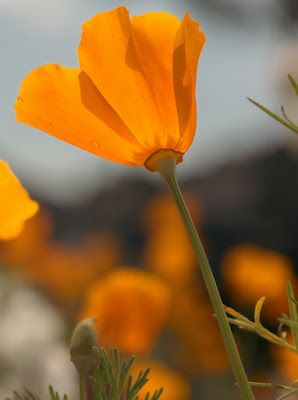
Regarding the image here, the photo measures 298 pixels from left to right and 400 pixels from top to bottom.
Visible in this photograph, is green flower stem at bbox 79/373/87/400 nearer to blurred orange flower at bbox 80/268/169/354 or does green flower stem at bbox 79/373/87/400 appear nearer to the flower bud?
the flower bud

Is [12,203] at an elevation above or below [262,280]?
above

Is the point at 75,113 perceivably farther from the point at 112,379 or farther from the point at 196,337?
the point at 196,337

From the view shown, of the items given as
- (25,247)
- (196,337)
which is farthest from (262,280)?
(25,247)

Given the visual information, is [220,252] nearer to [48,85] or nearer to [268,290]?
[268,290]

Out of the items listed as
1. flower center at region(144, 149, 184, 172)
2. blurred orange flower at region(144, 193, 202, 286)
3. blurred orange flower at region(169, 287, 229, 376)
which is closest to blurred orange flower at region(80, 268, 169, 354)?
flower center at region(144, 149, 184, 172)

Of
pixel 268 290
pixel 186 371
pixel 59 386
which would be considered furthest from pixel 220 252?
pixel 59 386

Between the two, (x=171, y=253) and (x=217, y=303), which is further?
(x=171, y=253)
